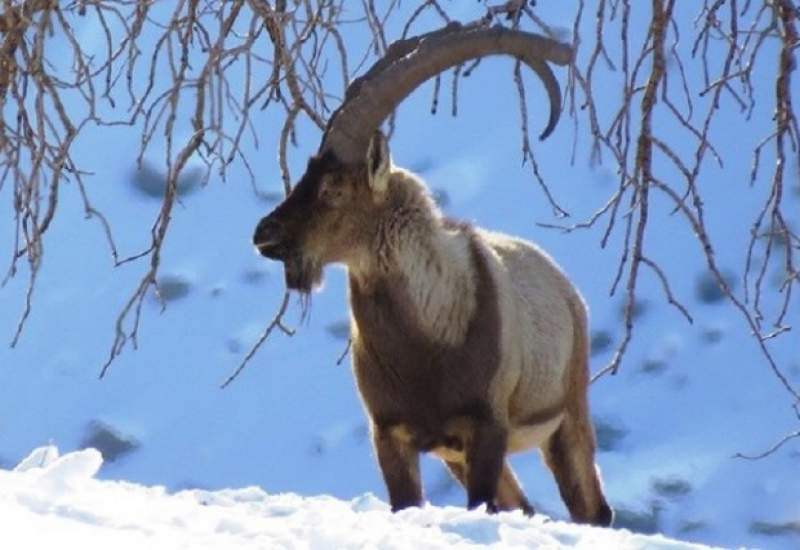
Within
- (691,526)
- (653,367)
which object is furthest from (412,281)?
(653,367)

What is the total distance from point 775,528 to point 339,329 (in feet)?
17.0

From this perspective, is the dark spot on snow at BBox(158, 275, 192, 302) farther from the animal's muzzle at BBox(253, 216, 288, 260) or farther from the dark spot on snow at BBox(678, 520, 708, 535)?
the animal's muzzle at BBox(253, 216, 288, 260)

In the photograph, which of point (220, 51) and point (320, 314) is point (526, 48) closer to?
point (220, 51)

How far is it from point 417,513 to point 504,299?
6.97 feet

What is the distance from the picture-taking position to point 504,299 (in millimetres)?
5676

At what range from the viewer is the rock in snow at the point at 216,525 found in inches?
113

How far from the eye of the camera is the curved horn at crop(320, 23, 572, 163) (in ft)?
17.0

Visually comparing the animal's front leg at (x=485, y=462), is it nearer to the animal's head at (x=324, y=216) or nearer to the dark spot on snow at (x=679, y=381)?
the animal's head at (x=324, y=216)

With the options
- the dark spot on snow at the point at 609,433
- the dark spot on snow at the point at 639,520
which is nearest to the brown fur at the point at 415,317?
the dark spot on snow at the point at 639,520

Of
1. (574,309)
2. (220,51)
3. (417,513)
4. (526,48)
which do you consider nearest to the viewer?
(417,513)

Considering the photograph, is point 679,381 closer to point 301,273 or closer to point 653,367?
point 653,367

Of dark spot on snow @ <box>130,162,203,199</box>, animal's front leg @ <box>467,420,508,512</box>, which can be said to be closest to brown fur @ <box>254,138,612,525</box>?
animal's front leg @ <box>467,420,508,512</box>

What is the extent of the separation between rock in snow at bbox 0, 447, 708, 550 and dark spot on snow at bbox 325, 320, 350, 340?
569 inches

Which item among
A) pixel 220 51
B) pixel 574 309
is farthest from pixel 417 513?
pixel 574 309
